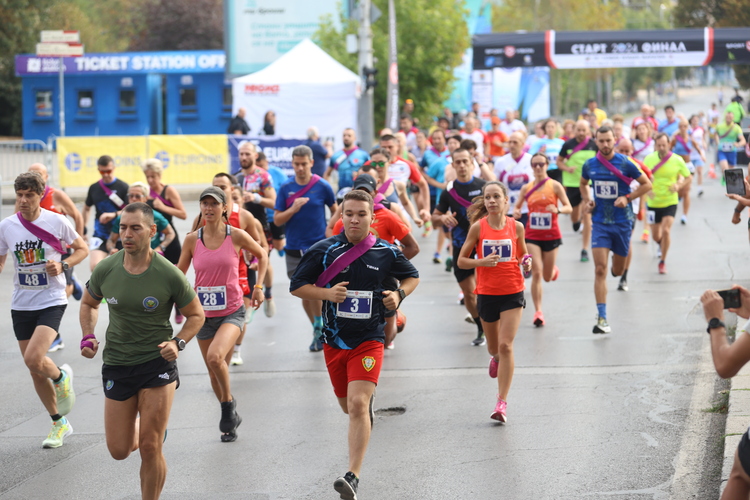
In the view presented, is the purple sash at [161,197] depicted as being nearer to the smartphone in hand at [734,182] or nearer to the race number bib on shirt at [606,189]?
the race number bib on shirt at [606,189]

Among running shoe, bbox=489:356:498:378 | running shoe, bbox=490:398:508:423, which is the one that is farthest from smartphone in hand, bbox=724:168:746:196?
running shoe, bbox=490:398:508:423

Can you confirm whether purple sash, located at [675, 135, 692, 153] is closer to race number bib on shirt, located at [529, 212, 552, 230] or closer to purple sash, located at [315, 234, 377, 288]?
race number bib on shirt, located at [529, 212, 552, 230]

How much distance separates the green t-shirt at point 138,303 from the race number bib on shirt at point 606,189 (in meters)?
6.38

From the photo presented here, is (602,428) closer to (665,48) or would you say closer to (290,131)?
(290,131)

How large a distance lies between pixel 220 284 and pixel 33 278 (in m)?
1.35

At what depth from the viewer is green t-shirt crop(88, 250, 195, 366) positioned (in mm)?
5688

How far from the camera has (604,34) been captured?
28641 millimetres

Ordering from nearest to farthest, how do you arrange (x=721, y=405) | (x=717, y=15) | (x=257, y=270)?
1. (x=721, y=405)
2. (x=257, y=270)
3. (x=717, y=15)

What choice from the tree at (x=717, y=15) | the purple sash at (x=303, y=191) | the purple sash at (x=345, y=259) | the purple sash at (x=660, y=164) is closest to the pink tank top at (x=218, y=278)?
the purple sash at (x=345, y=259)

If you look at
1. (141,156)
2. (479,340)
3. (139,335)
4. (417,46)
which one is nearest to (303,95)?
(141,156)

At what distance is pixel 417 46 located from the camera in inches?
1237

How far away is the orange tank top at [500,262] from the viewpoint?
26.4ft

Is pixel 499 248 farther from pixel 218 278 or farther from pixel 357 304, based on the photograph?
pixel 357 304

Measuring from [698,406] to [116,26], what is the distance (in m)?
61.5
